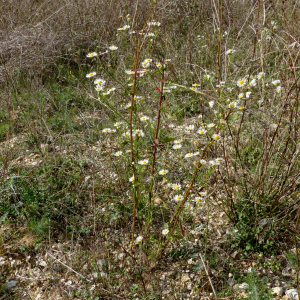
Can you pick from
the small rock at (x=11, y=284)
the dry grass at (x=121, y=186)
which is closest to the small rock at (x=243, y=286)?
the dry grass at (x=121, y=186)

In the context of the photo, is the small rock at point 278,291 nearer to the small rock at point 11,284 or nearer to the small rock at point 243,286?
the small rock at point 243,286

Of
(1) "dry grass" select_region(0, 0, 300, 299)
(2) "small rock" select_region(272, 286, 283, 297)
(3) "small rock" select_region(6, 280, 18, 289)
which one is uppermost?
(1) "dry grass" select_region(0, 0, 300, 299)

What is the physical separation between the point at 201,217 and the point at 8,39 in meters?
3.38

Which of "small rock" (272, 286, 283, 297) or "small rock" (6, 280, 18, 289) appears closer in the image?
"small rock" (272, 286, 283, 297)

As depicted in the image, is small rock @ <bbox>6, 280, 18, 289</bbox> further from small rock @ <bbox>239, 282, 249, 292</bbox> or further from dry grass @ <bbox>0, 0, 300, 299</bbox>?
small rock @ <bbox>239, 282, 249, 292</bbox>

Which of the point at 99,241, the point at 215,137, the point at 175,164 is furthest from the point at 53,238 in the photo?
→ the point at 215,137

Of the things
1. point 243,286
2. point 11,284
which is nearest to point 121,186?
point 11,284

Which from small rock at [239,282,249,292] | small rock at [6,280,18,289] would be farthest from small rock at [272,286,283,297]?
small rock at [6,280,18,289]

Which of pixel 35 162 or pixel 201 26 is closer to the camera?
→ pixel 35 162

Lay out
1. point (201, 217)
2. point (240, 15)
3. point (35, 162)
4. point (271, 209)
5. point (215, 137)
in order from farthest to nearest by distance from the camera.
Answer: point (240, 15) < point (35, 162) < point (201, 217) < point (271, 209) < point (215, 137)

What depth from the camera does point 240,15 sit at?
488 cm

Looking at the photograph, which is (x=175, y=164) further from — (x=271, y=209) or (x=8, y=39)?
(x=8, y=39)

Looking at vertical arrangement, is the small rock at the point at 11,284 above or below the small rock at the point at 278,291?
above

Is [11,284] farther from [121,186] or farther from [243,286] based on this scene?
[243,286]
